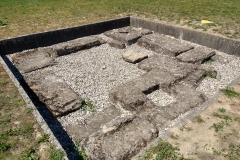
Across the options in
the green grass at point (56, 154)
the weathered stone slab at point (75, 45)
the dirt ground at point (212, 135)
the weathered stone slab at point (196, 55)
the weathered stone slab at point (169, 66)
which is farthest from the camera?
the weathered stone slab at point (75, 45)

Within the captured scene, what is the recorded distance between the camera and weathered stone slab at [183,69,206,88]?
25.3 feet

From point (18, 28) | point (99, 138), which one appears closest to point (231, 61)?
point (99, 138)

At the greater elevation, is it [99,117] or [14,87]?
[14,87]

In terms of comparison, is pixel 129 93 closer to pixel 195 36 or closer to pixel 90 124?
pixel 90 124

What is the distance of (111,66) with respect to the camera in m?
9.38

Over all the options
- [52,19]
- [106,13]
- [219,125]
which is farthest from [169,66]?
[52,19]

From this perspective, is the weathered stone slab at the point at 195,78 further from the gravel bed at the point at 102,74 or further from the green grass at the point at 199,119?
the green grass at the point at 199,119

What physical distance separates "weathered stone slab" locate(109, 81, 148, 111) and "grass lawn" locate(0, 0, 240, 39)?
6.92 m

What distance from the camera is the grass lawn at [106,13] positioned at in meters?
12.2

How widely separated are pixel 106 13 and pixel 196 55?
822cm

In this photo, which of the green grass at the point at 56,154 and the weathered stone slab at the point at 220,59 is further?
the weathered stone slab at the point at 220,59

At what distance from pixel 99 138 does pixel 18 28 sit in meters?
9.92

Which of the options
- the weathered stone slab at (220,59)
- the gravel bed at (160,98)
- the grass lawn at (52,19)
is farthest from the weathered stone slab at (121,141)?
the weathered stone slab at (220,59)

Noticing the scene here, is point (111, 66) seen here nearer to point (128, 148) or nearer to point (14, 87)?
point (14, 87)
